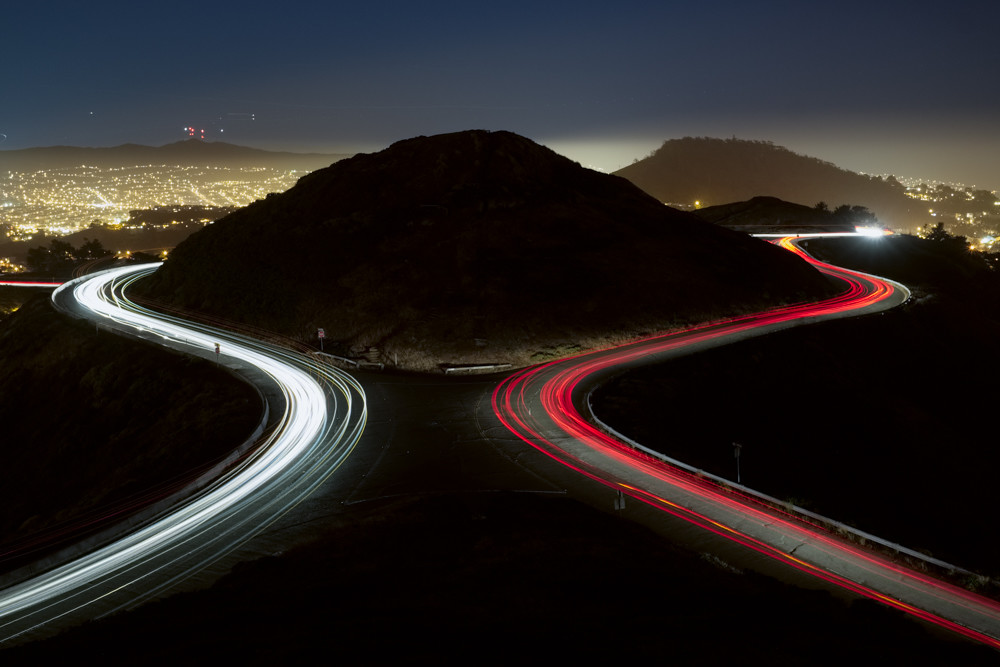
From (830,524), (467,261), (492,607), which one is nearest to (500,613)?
(492,607)

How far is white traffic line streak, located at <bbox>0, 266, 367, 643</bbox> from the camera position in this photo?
14.0 meters

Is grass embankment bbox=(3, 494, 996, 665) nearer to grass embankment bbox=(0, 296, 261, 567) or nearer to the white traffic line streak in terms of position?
the white traffic line streak

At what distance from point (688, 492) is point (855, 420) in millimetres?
18792

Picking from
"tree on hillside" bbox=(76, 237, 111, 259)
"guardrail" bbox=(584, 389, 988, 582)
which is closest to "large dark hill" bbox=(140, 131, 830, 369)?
"guardrail" bbox=(584, 389, 988, 582)

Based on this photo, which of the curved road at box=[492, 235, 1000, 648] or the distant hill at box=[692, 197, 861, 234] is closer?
the curved road at box=[492, 235, 1000, 648]

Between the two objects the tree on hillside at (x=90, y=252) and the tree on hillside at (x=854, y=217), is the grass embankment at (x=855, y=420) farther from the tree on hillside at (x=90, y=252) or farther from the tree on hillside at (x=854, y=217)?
the tree on hillside at (x=90, y=252)

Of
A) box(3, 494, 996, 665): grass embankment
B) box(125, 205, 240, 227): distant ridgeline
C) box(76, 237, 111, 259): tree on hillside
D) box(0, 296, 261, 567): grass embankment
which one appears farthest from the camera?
box(125, 205, 240, 227): distant ridgeline

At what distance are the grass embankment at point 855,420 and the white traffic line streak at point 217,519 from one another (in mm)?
13143

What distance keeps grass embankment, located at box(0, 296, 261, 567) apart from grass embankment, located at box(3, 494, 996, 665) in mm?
10434

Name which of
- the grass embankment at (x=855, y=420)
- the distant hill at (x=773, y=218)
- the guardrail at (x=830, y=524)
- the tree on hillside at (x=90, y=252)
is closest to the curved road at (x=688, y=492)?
the guardrail at (x=830, y=524)

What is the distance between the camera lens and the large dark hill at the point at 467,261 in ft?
142

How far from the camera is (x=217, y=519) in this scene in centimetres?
1816

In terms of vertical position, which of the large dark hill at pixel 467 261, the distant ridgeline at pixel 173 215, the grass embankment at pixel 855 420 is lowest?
the grass embankment at pixel 855 420

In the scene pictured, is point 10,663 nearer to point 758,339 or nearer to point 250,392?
point 250,392
